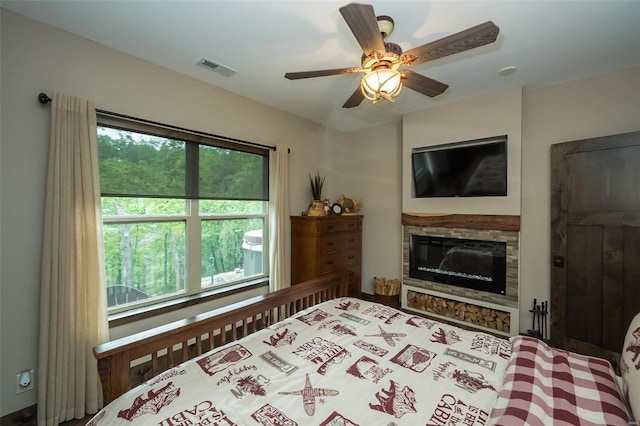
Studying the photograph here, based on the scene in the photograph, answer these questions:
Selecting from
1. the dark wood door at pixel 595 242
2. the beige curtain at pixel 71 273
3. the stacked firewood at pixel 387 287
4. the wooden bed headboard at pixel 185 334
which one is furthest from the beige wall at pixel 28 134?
the dark wood door at pixel 595 242

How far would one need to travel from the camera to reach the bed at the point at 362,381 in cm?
103

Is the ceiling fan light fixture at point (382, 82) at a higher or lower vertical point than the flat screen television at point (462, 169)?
higher

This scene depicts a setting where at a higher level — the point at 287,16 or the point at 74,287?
the point at 287,16

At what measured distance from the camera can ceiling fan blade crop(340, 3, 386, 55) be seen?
45.4 inches

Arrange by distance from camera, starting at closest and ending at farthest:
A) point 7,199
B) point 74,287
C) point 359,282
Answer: point 7,199, point 74,287, point 359,282

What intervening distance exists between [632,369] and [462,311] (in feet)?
7.29

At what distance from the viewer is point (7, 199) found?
1.73 m

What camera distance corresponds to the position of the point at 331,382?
49.6 inches

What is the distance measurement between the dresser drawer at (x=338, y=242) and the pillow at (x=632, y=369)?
101 inches

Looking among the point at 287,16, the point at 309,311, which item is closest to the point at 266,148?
the point at 287,16

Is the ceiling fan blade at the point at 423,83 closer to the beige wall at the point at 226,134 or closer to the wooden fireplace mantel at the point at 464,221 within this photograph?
the beige wall at the point at 226,134

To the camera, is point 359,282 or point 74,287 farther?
point 359,282

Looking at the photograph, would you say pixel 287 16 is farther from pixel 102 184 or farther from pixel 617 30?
pixel 617 30

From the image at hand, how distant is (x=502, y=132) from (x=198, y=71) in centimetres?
310
